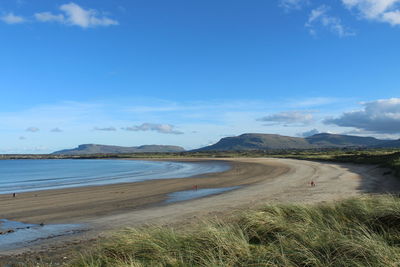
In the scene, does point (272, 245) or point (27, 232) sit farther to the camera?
point (27, 232)

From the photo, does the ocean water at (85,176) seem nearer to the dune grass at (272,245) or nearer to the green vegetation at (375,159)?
the green vegetation at (375,159)

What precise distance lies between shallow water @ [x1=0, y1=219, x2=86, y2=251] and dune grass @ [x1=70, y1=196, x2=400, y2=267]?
4.30m

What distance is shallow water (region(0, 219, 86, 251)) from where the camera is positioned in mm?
10704

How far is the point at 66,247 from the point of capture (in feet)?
32.2

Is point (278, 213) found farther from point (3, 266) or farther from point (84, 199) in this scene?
point (84, 199)

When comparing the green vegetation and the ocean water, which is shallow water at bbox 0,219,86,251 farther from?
the green vegetation

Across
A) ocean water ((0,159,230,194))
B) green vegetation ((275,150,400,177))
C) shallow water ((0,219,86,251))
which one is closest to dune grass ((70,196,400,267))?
shallow water ((0,219,86,251))

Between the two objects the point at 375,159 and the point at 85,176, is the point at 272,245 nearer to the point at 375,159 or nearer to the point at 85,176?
the point at 85,176

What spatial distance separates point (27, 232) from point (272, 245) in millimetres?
9527

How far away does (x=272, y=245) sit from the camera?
7133mm

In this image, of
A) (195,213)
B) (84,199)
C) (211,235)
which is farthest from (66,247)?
(84,199)

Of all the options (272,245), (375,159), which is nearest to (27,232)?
(272,245)

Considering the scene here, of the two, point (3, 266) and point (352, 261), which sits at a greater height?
point (352, 261)

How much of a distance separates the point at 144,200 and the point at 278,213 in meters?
11.6
